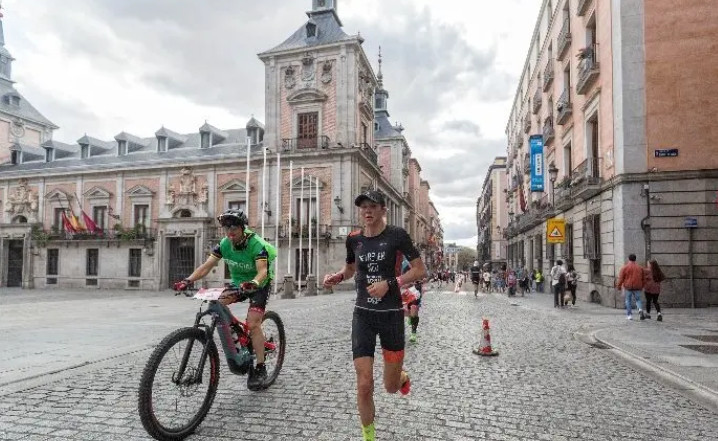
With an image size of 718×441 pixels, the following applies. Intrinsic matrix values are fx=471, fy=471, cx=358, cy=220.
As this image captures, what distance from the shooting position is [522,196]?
31609mm

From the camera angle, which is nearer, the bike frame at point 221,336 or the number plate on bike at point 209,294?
the bike frame at point 221,336

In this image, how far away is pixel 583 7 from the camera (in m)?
18.5

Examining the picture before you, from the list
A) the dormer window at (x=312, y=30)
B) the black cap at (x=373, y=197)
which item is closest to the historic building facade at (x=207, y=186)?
the dormer window at (x=312, y=30)

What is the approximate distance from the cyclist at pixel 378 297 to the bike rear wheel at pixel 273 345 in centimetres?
185

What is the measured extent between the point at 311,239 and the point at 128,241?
13.9m

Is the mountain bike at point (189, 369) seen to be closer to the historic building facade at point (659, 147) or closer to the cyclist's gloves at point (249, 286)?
the cyclist's gloves at point (249, 286)

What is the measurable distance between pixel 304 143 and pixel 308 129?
3.18 ft

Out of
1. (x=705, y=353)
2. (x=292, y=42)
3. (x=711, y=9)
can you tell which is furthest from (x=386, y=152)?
(x=705, y=353)

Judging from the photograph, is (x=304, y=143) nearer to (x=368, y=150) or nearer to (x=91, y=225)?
(x=368, y=150)

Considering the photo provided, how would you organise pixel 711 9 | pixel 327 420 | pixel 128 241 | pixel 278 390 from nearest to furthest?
pixel 327 420, pixel 278 390, pixel 711 9, pixel 128 241

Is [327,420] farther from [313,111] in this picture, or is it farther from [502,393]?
[313,111]

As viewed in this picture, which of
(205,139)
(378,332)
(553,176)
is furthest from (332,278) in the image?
(205,139)

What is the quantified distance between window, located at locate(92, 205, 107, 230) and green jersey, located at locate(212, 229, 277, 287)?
34.5 metres

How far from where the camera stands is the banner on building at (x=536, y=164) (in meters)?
26.7
